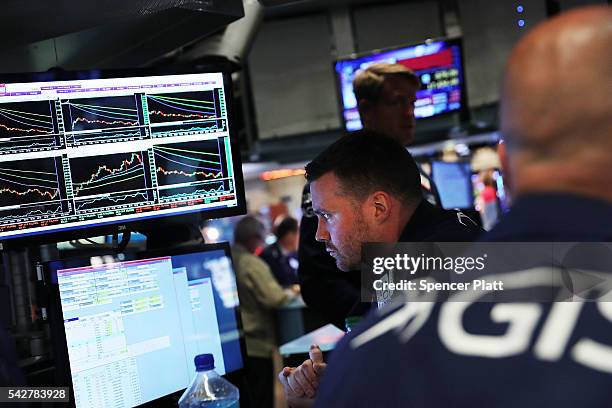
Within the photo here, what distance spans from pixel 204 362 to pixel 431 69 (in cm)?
430

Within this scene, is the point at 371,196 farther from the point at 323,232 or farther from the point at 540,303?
the point at 540,303

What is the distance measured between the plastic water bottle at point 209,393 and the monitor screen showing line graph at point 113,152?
44cm

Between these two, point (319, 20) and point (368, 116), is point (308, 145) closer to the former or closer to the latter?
point (319, 20)

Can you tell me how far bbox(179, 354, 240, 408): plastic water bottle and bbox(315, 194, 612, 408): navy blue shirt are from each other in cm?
135

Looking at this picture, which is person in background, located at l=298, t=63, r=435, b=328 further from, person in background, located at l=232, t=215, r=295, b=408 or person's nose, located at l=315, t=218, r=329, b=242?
person in background, located at l=232, t=215, r=295, b=408

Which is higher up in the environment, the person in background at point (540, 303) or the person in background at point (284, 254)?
→ the person in background at point (540, 303)

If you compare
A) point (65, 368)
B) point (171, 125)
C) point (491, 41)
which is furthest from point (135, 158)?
point (491, 41)

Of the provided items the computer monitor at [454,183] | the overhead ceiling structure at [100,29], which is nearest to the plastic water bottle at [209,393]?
the overhead ceiling structure at [100,29]

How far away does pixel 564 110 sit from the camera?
0.75 m

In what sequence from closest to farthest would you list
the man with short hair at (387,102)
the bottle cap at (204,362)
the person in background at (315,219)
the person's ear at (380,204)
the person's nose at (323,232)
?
1. the bottle cap at (204,362)
2. the person's ear at (380,204)
3. the person's nose at (323,232)
4. the person in background at (315,219)
5. the man with short hair at (387,102)

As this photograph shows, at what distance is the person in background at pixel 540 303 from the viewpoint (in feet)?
2.44

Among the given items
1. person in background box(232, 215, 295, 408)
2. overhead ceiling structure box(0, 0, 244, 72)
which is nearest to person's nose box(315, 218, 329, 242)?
overhead ceiling structure box(0, 0, 244, 72)

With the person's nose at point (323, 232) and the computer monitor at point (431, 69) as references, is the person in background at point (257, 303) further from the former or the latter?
the person's nose at point (323, 232)

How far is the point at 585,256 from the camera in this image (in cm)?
82
